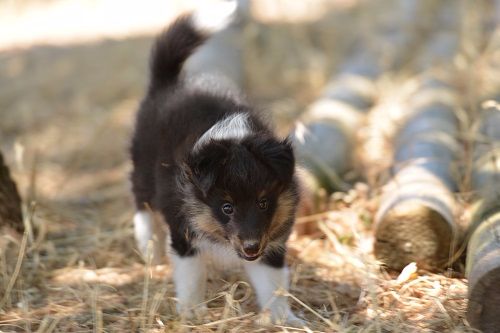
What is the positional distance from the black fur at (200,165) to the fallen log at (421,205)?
0.66 meters

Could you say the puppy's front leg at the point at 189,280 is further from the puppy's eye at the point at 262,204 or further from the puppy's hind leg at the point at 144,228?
the puppy's hind leg at the point at 144,228

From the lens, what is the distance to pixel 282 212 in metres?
4.07

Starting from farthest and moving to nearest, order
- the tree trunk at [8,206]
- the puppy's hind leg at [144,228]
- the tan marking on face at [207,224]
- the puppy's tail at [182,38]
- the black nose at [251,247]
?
the puppy's hind leg at [144,228] < the puppy's tail at [182,38] < the tree trunk at [8,206] < the tan marking on face at [207,224] < the black nose at [251,247]

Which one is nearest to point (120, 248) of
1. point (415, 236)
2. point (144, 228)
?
point (144, 228)

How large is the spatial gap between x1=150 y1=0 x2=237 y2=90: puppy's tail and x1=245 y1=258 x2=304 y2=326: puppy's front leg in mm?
1546

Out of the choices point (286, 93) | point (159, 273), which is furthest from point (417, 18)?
point (159, 273)

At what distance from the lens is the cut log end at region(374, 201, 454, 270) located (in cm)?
429

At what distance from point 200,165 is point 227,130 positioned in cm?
27

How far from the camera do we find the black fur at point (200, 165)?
12.5ft

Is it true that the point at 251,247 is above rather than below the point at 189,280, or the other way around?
above

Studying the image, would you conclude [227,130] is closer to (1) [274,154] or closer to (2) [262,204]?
(1) [274,154]

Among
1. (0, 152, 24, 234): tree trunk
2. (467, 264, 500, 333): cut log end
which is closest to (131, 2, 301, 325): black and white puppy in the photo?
(0, 152, 24, 234): tree trunk

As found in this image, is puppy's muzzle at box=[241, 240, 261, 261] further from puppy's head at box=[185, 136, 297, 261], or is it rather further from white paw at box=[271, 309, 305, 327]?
white paw at box=[271, 309, 305, 327]

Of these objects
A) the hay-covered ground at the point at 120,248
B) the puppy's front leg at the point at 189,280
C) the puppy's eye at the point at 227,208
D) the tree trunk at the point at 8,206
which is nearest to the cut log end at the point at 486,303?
the hay-covered ground at the point at 120,248
